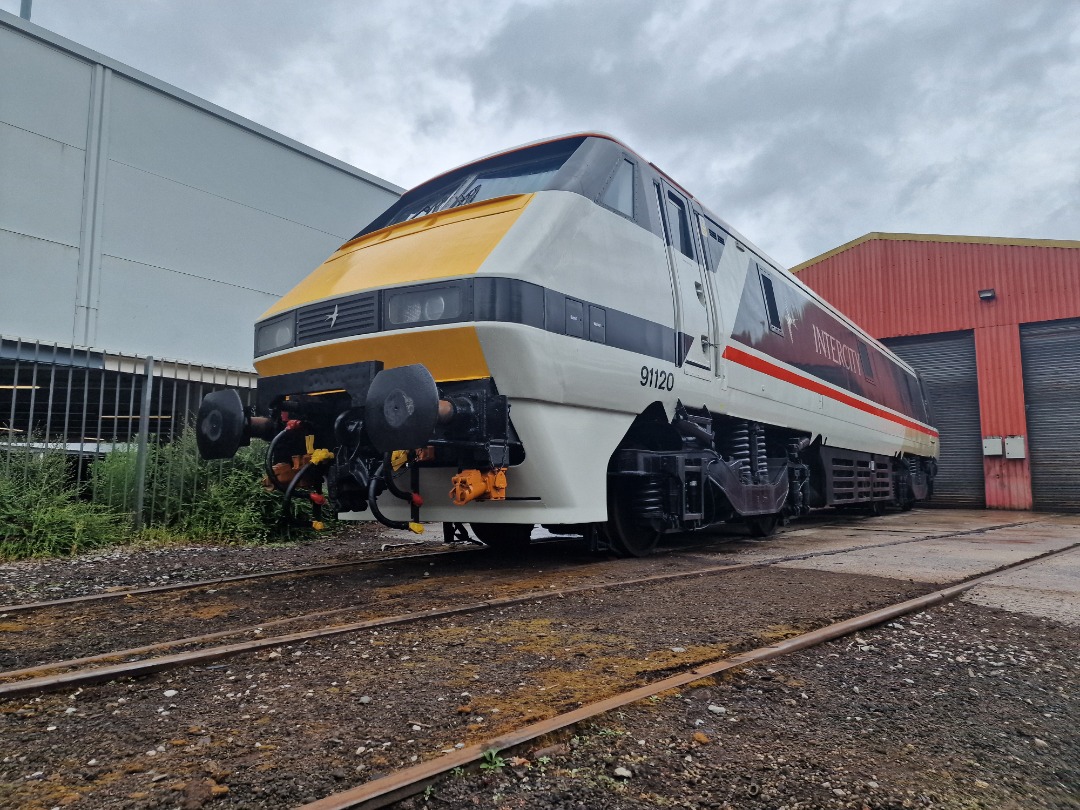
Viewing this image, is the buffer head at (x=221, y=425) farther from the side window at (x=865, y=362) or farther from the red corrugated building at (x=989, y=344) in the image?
the red corrugated building at (x=989, y=344)

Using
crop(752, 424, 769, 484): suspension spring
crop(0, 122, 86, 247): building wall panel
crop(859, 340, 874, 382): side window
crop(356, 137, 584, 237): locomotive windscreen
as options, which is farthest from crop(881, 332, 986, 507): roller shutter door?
crop(0, 122, 86, 247): building wall panel

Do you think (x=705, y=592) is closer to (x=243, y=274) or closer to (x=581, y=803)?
(x=581, y=803)

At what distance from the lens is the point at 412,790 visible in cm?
178

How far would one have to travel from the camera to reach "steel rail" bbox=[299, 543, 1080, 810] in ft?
5.63

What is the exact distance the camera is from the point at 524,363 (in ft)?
14.4

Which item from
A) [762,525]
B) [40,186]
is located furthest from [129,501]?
[40,186]

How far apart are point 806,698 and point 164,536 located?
Result: 6976 millimetres

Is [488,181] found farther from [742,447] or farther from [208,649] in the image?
[208,649]

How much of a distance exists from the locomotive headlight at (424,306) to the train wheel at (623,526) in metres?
2.19

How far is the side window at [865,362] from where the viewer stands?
11.5 m

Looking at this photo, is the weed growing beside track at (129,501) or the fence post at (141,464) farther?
the fence post at (141,464)

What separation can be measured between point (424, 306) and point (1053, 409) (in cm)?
1693

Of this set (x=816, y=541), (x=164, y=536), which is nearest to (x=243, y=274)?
(x=164, y=536)

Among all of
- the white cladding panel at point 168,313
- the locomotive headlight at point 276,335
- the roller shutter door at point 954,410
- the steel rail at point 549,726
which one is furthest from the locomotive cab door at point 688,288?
the roller shutter door at point 954,410
